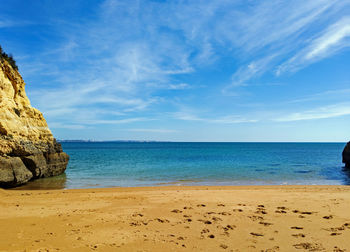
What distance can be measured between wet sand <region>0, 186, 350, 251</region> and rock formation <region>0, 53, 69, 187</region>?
19.4ft

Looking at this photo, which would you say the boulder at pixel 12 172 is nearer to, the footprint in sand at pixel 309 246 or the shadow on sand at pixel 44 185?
the shadow on sand at pixel 44 185

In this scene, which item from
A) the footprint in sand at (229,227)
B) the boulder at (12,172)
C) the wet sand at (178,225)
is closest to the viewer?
the wet sand at (178,225)

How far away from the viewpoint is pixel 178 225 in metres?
6.68

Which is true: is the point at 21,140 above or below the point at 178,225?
above

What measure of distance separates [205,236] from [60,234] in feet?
12.4

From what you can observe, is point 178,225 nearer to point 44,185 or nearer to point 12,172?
point 12,172

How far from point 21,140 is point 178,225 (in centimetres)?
1457

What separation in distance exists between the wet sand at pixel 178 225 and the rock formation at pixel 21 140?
5.91m

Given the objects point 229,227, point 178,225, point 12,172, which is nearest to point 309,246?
point 229,227

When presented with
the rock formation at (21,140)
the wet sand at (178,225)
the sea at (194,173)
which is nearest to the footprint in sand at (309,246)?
the wet sand at (178,225)

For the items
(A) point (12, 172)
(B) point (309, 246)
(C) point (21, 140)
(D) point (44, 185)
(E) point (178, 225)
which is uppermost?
(C) point (21, 140)

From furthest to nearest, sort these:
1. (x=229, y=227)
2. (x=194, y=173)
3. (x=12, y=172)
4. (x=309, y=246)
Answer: (x=194, y=173)
(x=12, y=172)
(x=229, y=227)
(x=309, y=246)

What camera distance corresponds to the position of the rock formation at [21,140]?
1452 centimetres

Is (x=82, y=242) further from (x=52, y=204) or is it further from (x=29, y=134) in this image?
→ (x=29, y=134)
